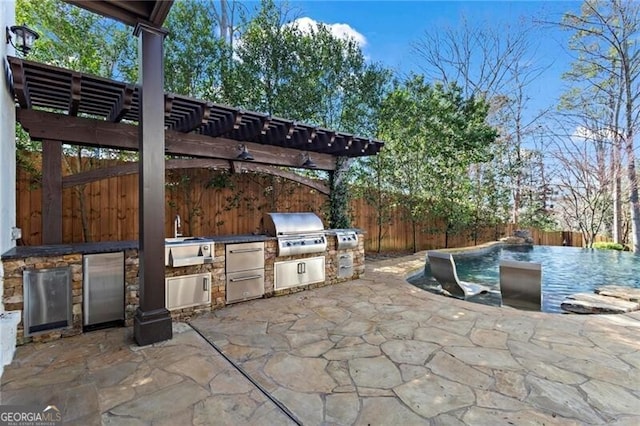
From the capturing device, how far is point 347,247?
5.57 meters

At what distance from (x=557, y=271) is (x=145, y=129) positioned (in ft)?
28.6

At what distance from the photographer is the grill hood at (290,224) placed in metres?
4.75

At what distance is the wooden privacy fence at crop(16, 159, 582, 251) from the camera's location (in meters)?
4.49

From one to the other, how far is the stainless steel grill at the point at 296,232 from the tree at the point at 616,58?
12.0 metres

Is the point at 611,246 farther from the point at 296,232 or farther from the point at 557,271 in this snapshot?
the point at 296,232

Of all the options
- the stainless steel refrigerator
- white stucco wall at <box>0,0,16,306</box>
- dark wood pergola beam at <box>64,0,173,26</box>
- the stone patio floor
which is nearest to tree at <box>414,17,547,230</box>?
the stone patio floor

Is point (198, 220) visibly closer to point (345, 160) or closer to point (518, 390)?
point (345, 160)

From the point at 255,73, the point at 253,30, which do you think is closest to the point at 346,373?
the point at 255,73

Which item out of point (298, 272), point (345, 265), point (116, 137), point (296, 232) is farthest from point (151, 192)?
point (345, 265)

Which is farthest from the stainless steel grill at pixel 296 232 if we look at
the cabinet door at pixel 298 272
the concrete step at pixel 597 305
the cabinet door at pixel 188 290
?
the concrete step at pixel 597 305

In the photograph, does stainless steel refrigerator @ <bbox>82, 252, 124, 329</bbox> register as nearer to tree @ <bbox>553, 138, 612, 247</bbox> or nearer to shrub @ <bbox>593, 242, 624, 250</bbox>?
shrub @ <bbox>593, 242, 624, 250</bbox>

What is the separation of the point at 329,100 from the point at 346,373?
6911 millimetres

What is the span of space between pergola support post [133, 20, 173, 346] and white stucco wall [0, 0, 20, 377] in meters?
0.93

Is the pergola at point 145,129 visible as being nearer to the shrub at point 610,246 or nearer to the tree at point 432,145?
the tree at point 432,145
